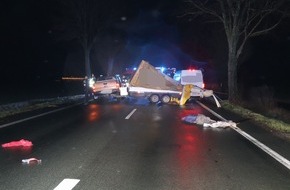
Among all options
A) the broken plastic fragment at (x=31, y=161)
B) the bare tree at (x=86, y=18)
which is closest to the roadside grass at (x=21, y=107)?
the broken plastic fragment at (x=31, y=161)

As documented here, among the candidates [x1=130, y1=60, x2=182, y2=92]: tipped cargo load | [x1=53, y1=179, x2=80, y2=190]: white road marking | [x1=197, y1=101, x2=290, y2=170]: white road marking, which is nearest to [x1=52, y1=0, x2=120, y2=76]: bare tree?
[x1=130, y1=60, x2=182, y2=92]: tipped cargo load

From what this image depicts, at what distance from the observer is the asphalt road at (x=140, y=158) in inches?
265

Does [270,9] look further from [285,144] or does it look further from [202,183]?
[202,183]

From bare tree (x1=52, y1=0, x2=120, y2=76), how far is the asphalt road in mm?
30913

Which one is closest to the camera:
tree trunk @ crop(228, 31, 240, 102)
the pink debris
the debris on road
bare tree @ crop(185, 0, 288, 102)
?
the pink debris

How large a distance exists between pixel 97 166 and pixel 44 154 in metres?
1.69

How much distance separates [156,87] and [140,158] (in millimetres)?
16318

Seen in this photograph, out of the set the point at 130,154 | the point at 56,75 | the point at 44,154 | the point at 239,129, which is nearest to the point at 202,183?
the point at 130,154

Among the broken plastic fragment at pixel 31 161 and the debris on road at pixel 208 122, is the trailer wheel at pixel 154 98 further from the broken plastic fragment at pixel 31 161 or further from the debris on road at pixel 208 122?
the broken plastic fragment at pixel 31 161

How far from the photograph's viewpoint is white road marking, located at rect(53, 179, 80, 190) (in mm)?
6301

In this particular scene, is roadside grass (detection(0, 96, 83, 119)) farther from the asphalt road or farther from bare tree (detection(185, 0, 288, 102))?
bare tree (detection(185, 0, 288, 102))

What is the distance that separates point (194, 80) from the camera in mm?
28203

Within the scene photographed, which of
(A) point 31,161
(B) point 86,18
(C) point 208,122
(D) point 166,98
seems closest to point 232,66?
(D) point 166,98

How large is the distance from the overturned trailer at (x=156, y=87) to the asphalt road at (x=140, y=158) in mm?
10827
